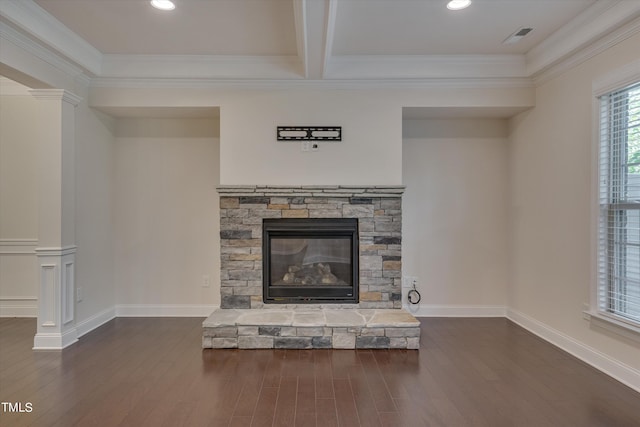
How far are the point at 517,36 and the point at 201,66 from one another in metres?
2.99

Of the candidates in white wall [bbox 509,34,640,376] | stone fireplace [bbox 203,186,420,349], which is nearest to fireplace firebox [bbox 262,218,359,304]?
stone fireplace [bbox 203,186,420,349]

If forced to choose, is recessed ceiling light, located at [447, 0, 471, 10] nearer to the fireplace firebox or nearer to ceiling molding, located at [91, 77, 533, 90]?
ceiling molding, located at [91, 77, 533, 90]

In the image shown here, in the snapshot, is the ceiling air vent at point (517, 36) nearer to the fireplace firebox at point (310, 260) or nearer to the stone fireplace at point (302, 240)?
the stone fireplace at point (302, 240)

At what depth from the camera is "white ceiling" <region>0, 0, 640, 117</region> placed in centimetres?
254

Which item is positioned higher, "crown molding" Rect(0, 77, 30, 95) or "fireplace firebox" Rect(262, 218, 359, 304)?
"crown molding" Rect(0, 77, 30, 95)

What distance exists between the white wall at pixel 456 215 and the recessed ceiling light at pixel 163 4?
2650 millimetres

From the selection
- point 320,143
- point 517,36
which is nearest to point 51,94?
point 320,143

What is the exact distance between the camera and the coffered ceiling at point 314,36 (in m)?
2.54

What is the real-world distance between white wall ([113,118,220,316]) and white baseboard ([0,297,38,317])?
0.98 metres

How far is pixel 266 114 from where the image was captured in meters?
3.56

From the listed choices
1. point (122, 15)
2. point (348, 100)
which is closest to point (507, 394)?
point (348, 100)

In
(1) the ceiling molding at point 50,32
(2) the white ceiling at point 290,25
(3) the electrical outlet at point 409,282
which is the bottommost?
(3) the electrical outlet at point 409,282

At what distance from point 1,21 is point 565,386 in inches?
190

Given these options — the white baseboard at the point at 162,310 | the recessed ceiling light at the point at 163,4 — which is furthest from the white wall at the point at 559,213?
the white baseboard at the point at 162,310
